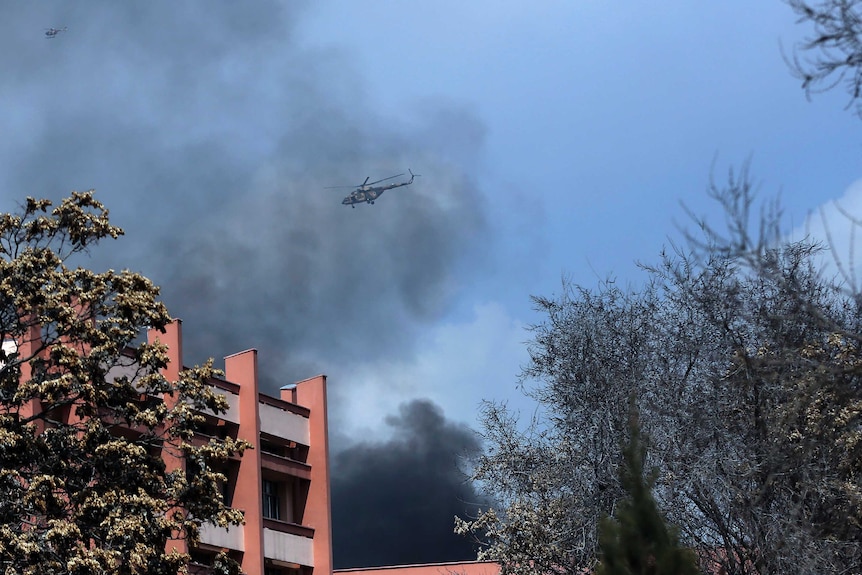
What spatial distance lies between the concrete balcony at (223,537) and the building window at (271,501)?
9.58ft

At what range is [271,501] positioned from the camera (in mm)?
49781

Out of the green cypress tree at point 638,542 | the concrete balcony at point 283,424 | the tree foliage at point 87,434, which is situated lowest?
the green cypress tree at point 638,542

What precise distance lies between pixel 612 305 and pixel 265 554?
76.6ft

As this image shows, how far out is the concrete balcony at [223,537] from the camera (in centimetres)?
4406

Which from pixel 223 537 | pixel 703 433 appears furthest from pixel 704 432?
pixel 223 537

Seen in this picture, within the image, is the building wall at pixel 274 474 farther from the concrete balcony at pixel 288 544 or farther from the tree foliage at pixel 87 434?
the tree foliage at pixel 87 434

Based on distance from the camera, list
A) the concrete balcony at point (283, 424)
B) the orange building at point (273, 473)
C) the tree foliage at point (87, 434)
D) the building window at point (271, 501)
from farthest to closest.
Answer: the building window at point (271, 501) → the concrete balcony at point (283, 424) → the orange building at point (273, 473) → the tree foliage at point (87, 434)

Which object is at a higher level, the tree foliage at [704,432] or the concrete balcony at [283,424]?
the concrete balcony at [283,424]

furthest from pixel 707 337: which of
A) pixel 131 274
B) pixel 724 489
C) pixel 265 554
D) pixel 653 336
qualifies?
pixel 265 554

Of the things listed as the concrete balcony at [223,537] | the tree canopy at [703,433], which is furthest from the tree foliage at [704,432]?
the concrete balcony at [223,537]

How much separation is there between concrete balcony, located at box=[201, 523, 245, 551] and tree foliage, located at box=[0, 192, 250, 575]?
1695 cm

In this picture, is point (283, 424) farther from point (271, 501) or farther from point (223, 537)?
point (223, 537)

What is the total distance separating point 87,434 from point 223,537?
20.1m

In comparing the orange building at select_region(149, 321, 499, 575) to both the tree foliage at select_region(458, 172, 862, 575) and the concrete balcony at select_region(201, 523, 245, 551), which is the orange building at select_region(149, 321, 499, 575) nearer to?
the concrete balcony at select_region(201, 523, 245, 551)
